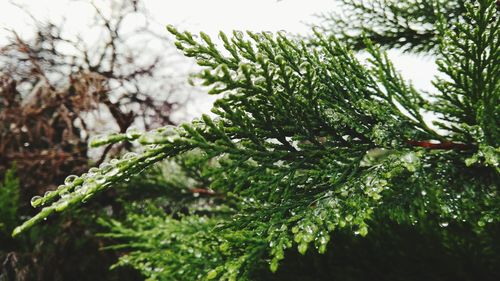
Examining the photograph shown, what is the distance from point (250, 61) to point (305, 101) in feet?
0.89

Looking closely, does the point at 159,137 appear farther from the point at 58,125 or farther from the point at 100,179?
the point at 58,125

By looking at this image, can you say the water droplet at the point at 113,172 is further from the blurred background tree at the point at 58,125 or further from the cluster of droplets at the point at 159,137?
the blurred background tree at the point at 58,125

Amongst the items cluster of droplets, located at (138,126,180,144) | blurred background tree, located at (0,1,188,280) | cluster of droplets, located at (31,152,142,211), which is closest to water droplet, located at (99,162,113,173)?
cluster of droplets, located at (31,152,142,211)

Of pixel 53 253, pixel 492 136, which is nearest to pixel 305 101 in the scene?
pixel 492 136

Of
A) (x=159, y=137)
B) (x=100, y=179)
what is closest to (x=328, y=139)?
(x=159, y=137)

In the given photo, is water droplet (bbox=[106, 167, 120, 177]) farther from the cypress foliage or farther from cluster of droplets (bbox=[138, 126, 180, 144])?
cluster of droplets (bbox=[138, 126, 180, 144])

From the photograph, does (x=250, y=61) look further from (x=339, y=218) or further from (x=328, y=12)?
(x=328, y=12)

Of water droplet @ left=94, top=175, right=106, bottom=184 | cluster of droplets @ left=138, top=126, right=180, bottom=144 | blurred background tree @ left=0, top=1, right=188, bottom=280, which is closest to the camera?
cluster of droplets @ left=138, top=126, right=180, bottom=144

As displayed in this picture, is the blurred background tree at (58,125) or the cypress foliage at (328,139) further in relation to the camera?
the blurred background tree at (58,125)

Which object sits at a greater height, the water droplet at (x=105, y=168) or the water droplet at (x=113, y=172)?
the water droplet at (x=105, y=168)

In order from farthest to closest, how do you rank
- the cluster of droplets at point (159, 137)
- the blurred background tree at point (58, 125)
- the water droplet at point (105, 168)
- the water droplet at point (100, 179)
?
the blurred background tree at point (58, 125), the water droplet at point (105, 168), the water droplet at point (100, 179), the cluster of droplets at point (159, 137)

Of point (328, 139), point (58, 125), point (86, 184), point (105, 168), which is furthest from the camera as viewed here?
point (58, 125)

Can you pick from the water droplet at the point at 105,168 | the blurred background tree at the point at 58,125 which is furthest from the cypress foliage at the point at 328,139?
the blurred background tree at the point at 58,125

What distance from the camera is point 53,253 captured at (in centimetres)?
389
